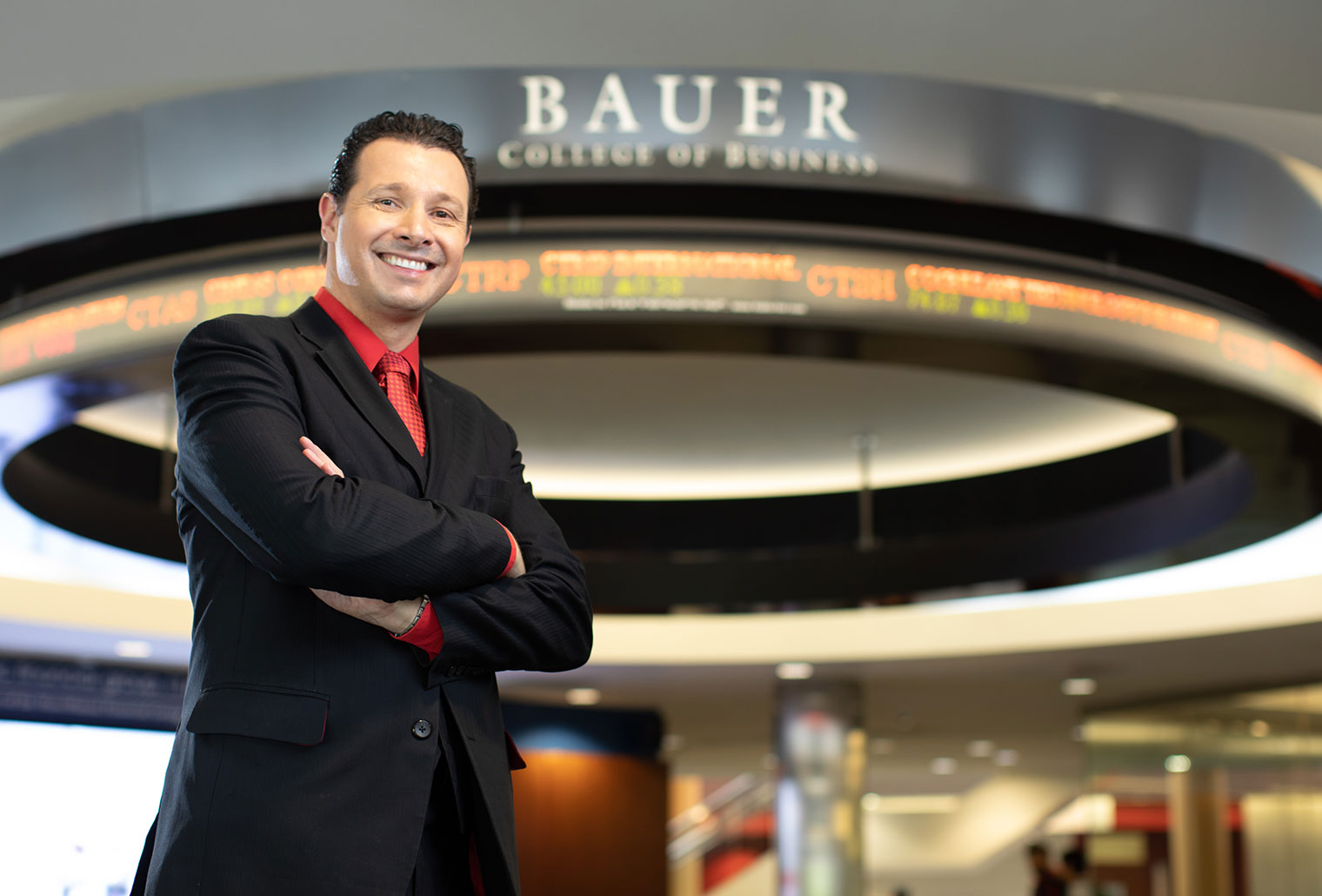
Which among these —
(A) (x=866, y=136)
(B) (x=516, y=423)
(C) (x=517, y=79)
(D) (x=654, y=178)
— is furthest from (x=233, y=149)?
(B) (x=516, y=423)

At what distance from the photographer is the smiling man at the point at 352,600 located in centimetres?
149

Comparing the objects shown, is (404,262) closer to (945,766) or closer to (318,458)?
(318,458)

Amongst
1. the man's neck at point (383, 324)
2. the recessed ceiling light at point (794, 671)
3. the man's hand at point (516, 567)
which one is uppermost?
the recessed ceiling light at point (794, 671)

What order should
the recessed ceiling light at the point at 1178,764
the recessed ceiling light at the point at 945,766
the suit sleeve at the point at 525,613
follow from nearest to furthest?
the suit sleeve at the point at 525,613, the recessed ceiling light at the point at 1178,764, the recessed ceiling light at the point at 945,766

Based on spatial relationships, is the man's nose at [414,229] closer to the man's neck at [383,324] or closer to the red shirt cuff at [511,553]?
the man's neck at [383,324]

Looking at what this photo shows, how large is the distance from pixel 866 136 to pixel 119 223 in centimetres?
266

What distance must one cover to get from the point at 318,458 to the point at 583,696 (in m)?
12.7

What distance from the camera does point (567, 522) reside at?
11039 mm

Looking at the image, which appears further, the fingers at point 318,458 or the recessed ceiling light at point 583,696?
the recessed ceiling light at point 583,696

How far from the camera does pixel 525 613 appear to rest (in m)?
1.68

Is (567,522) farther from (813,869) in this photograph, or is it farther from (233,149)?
(233,149)

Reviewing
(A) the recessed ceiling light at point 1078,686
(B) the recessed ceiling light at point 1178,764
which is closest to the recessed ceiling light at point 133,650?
(A) the recessed ceiling light at point 1078,686

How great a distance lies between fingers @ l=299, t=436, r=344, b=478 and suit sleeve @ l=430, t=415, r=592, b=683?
195 mm

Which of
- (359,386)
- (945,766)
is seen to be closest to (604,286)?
(359,386)
